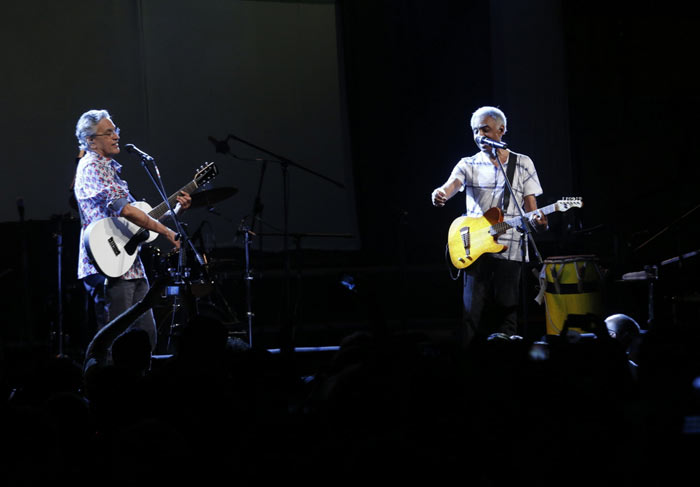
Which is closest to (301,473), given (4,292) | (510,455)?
(510,455)

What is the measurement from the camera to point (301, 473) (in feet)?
4.41

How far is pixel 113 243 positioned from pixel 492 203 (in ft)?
9.38

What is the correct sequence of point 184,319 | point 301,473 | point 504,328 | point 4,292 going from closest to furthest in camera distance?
point 301,473
point 504,328
point 184,319
point 4,292

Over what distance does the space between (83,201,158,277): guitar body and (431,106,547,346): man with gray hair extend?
2273 mm

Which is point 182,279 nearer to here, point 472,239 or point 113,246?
point 113,246

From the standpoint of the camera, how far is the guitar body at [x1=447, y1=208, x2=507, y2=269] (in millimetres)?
5402

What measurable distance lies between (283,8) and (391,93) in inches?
57.9

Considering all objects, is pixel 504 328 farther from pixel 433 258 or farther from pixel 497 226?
pixel 433 258

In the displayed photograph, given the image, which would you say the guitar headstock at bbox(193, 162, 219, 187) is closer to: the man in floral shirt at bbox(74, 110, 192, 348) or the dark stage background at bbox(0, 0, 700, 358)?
the man in floral shirt at bbox(74, 110, 192, 348)

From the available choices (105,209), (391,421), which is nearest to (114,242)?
(105,209)

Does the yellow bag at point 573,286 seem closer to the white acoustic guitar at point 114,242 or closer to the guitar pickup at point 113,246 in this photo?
the white acoustic guitar at point 114,242

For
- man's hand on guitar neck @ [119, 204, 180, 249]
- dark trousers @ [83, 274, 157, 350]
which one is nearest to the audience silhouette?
dark trousers @ [83, 274, 157, 350]

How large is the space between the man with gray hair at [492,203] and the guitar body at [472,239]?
0.18 feet

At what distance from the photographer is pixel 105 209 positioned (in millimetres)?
5348
